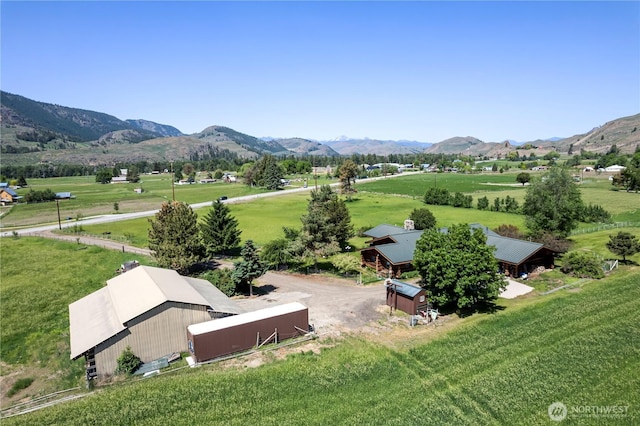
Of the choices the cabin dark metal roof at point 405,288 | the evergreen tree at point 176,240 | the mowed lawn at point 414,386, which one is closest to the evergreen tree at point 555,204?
the mowed lawn at point 414,386

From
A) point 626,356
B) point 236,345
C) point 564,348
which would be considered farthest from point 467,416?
point 236,345

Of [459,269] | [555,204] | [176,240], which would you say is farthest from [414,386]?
[555,204]

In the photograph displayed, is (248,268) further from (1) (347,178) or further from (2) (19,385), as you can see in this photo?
(1) (347,178)

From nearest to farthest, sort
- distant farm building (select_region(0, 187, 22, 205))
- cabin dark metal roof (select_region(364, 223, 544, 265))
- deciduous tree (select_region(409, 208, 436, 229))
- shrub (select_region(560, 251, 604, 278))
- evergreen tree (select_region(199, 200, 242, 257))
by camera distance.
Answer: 1. shrub (select_region(560, 251, 604, 278))
2. cabin dark metal roof (select_region(364, 223, 544, 265))
3. evergreen tree (select_region(199, 200, 242, 257))
4. deciduous tree (select_region(409, 208, 436, 229))
5. distant farm building (select_region(0, 187, 22, 205))

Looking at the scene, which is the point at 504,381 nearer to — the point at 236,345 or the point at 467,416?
the point at 467,416

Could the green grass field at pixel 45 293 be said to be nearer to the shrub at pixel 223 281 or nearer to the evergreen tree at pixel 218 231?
the evergreen tree at pixel 218 231

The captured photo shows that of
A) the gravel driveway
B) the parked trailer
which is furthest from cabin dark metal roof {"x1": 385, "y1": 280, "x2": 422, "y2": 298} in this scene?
the parked trailer

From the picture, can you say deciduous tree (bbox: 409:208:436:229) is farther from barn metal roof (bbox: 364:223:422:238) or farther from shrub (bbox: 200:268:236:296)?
shrub (bbox: 200:268:236:296)
